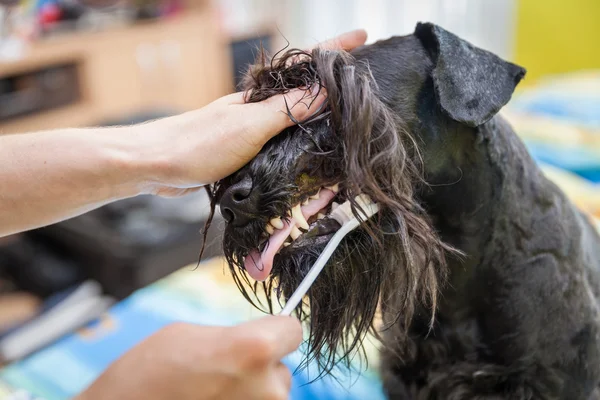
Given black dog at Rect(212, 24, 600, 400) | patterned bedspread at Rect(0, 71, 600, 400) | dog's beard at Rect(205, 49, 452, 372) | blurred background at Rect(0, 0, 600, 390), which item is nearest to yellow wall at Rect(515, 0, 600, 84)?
blurred background at Rect(0, 0, 600, 390)

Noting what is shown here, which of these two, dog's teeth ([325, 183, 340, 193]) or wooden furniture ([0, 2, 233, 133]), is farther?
wooden furniture ([0, 2, 233, 133])

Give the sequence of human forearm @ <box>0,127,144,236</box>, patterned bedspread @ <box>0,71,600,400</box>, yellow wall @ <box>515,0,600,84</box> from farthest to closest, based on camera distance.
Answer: yellow wall @ <box>515,0,600,84</box> < patterned bedspread @ <box>0,71,600,400</box> < human forearm @ <box>0,127,144,236</box>

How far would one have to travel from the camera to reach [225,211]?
93cm

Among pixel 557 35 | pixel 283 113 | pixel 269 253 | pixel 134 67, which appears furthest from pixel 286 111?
pixel 557 35

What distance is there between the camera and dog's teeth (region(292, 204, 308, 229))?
0.92m

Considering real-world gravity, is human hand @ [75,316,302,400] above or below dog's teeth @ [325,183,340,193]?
below

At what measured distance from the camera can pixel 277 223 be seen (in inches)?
36.4

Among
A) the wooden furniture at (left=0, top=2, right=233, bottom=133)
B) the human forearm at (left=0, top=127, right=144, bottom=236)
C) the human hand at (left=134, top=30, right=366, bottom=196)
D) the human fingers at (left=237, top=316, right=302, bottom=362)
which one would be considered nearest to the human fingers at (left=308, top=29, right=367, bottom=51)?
the human hand at (left=134, top=30, right=366, bottom=196)

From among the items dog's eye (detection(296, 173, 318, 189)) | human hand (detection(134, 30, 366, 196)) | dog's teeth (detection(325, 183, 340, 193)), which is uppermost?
human hand (detection(134, 30, 366, 196))

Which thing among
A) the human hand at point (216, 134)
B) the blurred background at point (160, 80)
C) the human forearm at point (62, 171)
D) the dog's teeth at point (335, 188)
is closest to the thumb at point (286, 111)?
the human hand at point (216, 134)

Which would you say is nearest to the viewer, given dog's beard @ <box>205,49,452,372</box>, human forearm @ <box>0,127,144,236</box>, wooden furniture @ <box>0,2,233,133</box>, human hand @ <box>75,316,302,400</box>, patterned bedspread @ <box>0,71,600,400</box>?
human hand @ <box>75,316,302,400</box>

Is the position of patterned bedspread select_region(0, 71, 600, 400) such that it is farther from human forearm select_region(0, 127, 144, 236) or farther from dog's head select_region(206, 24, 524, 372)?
human forearm select_region(0, 127, 144, 236)

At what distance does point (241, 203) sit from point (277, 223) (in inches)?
2.5

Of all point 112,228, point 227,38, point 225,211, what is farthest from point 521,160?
point 227,38
